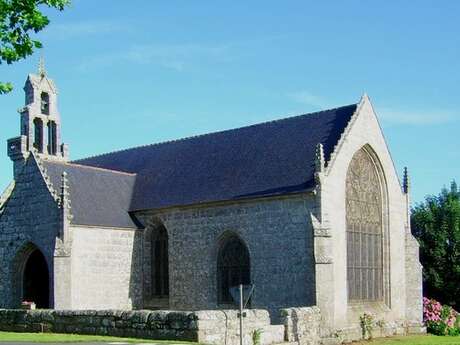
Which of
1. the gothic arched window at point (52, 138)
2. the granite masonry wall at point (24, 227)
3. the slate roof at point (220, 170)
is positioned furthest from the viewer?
the gothic arched window at point (52, 138)

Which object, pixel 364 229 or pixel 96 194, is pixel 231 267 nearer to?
pixel 364 229

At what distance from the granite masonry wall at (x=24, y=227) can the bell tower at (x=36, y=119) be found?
4560 mm

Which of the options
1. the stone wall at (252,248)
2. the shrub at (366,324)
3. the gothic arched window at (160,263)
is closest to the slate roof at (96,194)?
the gothic arched window at (160,263)

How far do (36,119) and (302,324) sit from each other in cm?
1972

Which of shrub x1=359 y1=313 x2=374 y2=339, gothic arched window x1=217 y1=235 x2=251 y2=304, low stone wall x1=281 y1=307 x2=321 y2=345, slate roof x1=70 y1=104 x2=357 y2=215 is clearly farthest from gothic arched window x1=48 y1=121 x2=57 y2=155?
low stone wall x1=281 y1=307 x2=321 y2=345

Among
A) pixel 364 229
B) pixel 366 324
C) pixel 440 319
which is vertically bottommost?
pixel 440 319

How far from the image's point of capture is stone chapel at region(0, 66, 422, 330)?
103 feet

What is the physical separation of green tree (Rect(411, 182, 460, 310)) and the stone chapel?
281 inches

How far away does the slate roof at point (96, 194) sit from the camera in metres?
33.9

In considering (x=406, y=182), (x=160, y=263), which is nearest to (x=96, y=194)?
(x=160, y=263)

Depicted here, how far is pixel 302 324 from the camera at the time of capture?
27.3 metres

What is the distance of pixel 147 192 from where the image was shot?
1475 inches

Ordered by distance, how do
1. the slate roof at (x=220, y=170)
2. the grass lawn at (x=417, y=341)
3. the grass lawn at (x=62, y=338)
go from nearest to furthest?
the grass lawn at (x=62, y=338), the grass lawn at (x=417, y=341), the slate roof at (x=220, y=170)

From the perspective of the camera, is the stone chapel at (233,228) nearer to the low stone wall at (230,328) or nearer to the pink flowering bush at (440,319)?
the pink flowering bush at (440,319)
